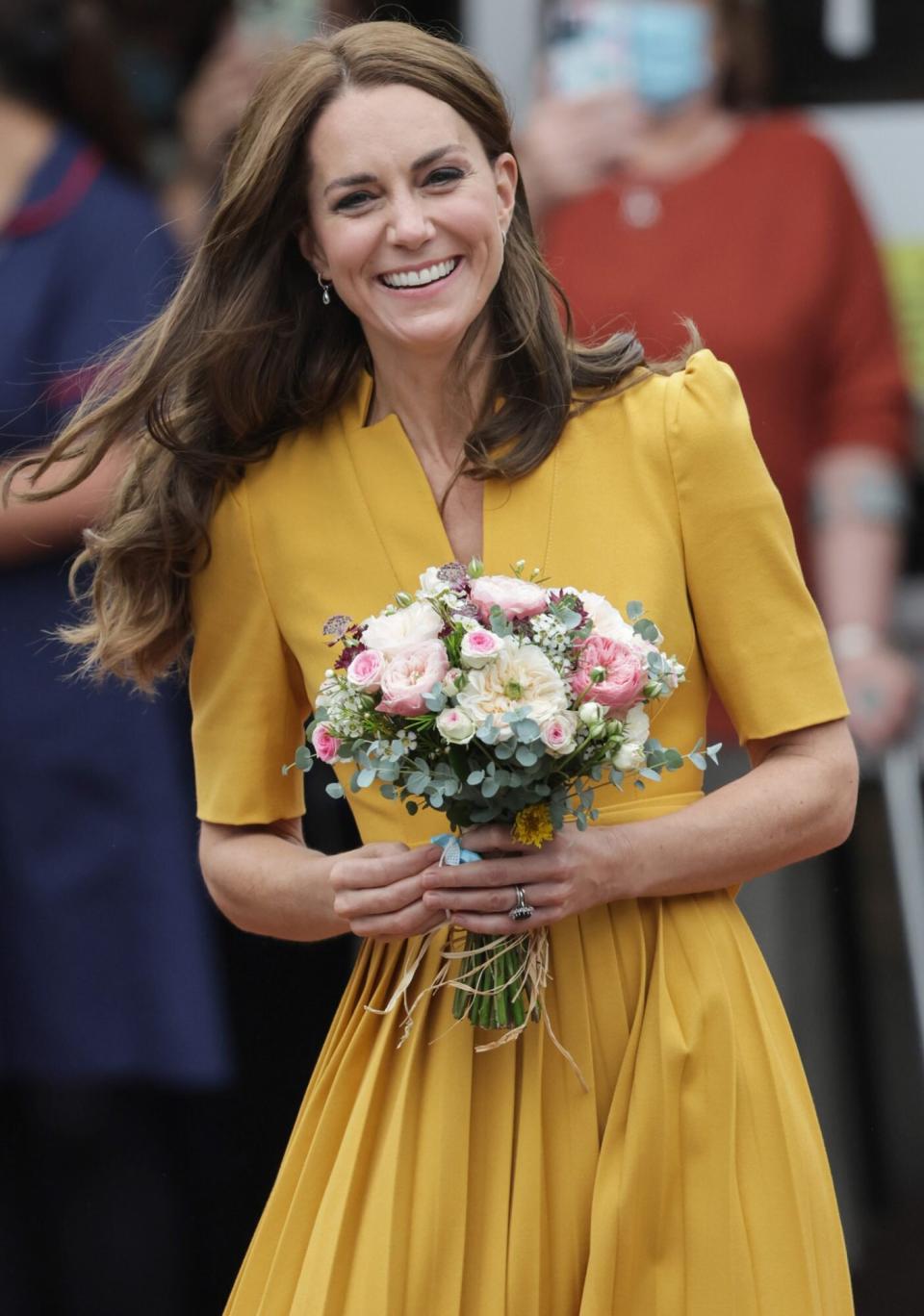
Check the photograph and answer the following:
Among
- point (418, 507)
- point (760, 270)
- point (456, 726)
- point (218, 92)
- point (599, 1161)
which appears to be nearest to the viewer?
point (456, 726)

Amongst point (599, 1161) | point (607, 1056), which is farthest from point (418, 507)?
point (599, 1161)

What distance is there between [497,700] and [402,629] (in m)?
0.14

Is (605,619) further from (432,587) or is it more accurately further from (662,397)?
(662,397)

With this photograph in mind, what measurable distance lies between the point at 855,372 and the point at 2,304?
5.32ft

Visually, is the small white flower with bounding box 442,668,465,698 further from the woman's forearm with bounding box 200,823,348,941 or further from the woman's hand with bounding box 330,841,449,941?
the woman's forearm with bounding box 200,823,348,941

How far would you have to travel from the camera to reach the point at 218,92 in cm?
456

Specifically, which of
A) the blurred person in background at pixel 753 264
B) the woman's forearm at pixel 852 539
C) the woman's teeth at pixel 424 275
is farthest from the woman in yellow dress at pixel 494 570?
the woman's forearm at pixel 852 539

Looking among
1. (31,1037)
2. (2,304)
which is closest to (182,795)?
(31,1037)

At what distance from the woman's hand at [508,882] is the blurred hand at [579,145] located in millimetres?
2453

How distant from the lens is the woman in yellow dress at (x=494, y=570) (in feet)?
7.83

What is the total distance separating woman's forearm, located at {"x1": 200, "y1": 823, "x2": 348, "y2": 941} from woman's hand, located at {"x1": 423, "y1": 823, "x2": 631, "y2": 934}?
23cm

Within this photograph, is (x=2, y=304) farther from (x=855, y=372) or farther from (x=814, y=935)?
(x=814, y=935)

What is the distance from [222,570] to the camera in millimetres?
2615

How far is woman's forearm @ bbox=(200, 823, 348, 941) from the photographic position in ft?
8.36
